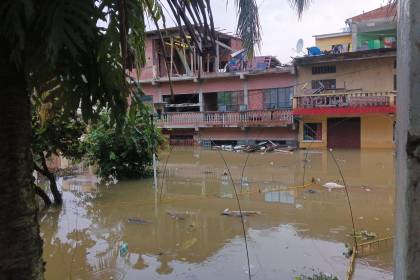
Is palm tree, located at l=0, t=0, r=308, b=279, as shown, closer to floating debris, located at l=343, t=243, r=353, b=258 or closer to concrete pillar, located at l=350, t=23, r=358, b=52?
floating debris, located at l=343, t=243, r=353, b=258

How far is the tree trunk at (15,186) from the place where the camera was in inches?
81.9

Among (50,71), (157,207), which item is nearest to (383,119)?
(157,207)

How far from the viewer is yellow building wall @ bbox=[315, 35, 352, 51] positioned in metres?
27.1

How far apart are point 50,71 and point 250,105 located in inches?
968

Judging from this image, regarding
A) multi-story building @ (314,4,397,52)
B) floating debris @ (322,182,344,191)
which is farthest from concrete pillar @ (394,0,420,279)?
multi-story building @ (314,4,397,52)

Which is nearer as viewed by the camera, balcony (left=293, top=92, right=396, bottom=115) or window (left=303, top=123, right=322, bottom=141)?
balcony (left=293, top=92, right=396, bottom=115)

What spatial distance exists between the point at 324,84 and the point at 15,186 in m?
23.4

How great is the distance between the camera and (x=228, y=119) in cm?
2623

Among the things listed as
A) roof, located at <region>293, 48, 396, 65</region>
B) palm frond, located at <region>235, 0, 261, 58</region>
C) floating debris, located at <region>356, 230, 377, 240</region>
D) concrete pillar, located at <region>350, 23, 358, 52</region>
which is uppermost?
concrete pillar, located at <region>350, 23, 358, 52</region>

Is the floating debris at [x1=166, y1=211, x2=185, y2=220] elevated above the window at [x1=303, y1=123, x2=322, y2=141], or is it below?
below

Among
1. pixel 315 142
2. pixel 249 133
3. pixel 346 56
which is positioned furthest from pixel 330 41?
pixel 249 133

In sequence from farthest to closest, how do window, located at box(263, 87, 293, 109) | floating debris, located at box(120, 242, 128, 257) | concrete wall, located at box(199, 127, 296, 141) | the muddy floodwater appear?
window, located at box(263, 87, 293, 109) → concrete wall, located at box(199, 127, 296, 141) → floating debris, located at box(120, 242, 128, 257) → the muddy floodwater

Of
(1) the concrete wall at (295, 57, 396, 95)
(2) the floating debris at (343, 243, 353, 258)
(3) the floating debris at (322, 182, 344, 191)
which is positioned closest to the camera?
(2) the floating debris at (343, 243, 353, 258)

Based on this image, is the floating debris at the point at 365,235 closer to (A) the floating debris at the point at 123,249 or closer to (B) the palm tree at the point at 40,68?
(A) the floating debris at the point at 123,249
